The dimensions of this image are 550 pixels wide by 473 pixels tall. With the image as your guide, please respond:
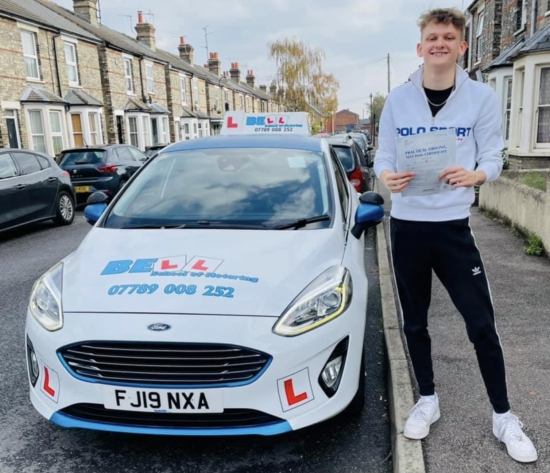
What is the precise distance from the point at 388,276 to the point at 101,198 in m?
3.15

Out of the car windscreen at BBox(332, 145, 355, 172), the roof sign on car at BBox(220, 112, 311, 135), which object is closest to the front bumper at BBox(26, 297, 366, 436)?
the roof sign on car at BBox(220, 112, 311, 135)

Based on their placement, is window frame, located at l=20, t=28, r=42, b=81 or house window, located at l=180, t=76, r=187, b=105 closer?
window frame, located at l=20, t=28, r=42, b=81

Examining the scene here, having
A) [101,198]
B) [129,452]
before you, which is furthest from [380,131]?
[101,198]

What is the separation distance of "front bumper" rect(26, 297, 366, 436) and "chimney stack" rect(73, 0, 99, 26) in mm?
27975

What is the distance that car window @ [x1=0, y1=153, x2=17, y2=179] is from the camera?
8609 millimetres

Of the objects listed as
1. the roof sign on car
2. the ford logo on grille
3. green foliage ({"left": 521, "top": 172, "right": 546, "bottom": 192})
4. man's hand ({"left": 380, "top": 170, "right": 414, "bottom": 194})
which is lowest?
green foliage ({"left": 521, "top": 172, "right": 546, "bottom": 192})

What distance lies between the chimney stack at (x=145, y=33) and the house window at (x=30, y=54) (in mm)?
14768

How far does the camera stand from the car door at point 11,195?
27.7 ft

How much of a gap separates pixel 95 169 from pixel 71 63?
11.8m

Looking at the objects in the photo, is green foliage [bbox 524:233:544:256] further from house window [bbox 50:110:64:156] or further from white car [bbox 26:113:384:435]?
house window [bbox 50:110:64:156]

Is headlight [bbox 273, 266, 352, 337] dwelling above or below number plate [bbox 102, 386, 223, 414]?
above

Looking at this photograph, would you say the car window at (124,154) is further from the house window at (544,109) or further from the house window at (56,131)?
the house window at (544,109)

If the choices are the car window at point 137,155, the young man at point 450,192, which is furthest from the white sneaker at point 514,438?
the car window at point 137,155

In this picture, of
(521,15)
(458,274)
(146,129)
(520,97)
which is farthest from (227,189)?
(146,129)
